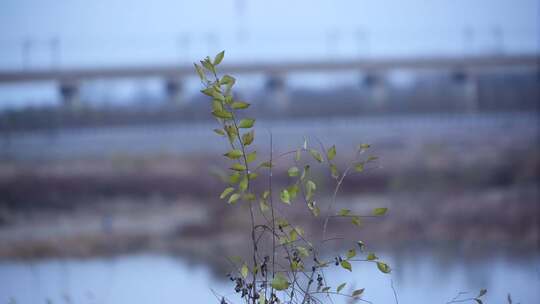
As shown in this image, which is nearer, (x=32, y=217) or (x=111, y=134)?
(x=32, y=217)

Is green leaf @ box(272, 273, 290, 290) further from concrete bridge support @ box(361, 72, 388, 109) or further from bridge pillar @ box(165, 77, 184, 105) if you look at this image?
concrete bridge support @ box(361, 72, 388, 109)

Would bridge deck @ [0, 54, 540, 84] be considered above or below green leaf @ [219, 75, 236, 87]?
below

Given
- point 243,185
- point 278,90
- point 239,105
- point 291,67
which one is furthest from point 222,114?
point 291,67

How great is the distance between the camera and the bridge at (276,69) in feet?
90.4

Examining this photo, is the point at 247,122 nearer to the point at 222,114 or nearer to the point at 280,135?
the point at 222,114

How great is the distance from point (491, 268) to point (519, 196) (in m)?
7.01

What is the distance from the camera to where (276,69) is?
3009 centimetres

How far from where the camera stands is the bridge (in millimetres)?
27547

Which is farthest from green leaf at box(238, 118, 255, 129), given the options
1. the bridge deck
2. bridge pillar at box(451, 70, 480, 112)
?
bridge pillar at box(451, 70, 480, 112)

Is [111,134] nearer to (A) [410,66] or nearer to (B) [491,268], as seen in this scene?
(A) [410,66]

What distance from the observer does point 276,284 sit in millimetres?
3662

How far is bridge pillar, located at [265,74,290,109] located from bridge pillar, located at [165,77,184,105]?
3.48 m

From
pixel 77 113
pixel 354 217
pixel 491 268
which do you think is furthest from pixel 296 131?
pixel 354 217

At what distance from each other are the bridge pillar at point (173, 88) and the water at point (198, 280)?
52.6 ft
